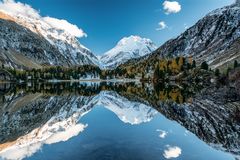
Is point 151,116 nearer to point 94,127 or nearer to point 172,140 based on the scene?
point 94,127

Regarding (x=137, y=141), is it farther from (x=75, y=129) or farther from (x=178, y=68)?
(x=178, y=68)

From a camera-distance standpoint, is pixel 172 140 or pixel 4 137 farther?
pixel 4 137

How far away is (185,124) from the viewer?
38562 mm

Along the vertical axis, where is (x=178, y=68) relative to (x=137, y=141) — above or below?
above

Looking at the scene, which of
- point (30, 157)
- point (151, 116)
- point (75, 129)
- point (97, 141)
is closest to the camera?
point (30, 157)

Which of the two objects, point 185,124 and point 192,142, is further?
point 185,124

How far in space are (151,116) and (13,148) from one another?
24116mm

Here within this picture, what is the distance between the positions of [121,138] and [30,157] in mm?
9578

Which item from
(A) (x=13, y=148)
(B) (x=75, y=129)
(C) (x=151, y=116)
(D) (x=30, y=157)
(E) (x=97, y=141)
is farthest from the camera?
(C) (x=151, y=116)

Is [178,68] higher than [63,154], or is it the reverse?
[178,68]

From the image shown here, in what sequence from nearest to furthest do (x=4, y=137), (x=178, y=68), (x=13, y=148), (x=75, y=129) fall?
→ (x=13, y=148) < (x=4, y=137) < (x=75, y=129) < (x=178, y=68)

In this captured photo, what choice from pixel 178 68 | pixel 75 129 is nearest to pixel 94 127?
pixel 75 129

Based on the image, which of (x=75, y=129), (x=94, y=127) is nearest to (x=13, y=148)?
(x=75, y=129)

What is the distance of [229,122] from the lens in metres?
38.1
